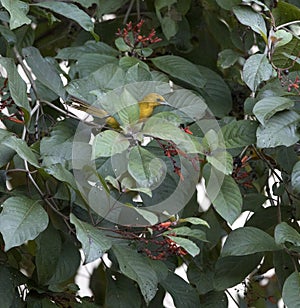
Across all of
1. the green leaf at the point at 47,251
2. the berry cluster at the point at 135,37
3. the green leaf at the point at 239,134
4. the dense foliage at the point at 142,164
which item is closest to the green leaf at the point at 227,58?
the dense foliage at the point at 142,164

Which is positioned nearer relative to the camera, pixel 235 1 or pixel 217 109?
pixel 235 1

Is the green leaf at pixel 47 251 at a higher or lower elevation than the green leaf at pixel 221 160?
lower

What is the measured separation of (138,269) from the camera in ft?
3.15

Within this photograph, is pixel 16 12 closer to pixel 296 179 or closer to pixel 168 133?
pixel 168 133

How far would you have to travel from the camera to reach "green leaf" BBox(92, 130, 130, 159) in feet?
2.75

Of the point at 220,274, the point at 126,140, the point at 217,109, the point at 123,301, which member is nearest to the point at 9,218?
the point at 126,140

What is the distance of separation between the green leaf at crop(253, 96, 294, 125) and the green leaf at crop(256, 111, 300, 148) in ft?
0.04

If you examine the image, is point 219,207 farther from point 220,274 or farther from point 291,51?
point 291,51

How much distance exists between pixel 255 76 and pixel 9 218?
16.5 inches

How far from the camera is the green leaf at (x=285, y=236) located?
38.2 inches

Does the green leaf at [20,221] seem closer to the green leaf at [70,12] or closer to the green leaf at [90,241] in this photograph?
the green leaf at [90,241]

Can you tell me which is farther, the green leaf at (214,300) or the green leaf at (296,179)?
the green leaf at (214,300)

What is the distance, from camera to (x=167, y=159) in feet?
3.24

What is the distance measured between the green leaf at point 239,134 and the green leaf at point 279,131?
0.11ft
